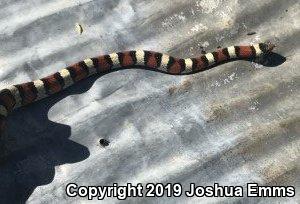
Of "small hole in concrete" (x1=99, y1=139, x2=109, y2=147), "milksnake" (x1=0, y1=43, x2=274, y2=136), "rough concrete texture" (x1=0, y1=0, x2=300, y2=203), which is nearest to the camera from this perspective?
"rough concrete texture" (x1=0, y1=0, x2=300, y2=203)

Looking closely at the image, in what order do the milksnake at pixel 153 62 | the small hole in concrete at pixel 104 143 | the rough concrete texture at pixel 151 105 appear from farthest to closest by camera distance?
the milksnake at pixel 153 62 → the small hole in concrete at pixel 104 143 → the rough concrete texture at pixel 151 105

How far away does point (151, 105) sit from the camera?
28.1 feet

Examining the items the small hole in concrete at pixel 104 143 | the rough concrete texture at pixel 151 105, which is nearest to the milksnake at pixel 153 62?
the rough concrete texture at pixel 151 105

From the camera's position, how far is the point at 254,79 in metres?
8.89

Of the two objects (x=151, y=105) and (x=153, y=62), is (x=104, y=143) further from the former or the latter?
(x=153, y=62)

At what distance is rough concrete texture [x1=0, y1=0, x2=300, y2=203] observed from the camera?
7750 millimetres

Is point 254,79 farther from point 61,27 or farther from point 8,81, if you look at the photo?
point 8,81

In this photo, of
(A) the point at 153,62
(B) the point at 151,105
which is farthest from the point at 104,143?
(A) the point at 153,62

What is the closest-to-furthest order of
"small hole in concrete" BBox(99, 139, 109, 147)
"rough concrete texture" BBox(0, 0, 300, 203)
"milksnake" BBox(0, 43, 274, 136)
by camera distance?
"rough concrete texture" BBox(0, 0, 300, 203) < "small hole in concrete" BBox(99, 139, 109, 147) < "milksnake" BBox(0, 43, 274, 136)

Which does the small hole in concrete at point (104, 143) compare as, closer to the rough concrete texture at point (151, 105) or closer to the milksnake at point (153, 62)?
the rough concrete texture at point (151, 105)

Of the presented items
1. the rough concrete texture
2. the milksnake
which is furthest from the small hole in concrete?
the milksnake

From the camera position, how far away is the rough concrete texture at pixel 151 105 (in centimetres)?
775

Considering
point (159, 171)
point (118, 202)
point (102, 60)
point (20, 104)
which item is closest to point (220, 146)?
point (159, 171)

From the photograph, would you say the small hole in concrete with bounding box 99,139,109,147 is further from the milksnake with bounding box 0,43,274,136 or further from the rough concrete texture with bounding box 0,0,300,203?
the milksnake with bounding box 0,43,274,136
